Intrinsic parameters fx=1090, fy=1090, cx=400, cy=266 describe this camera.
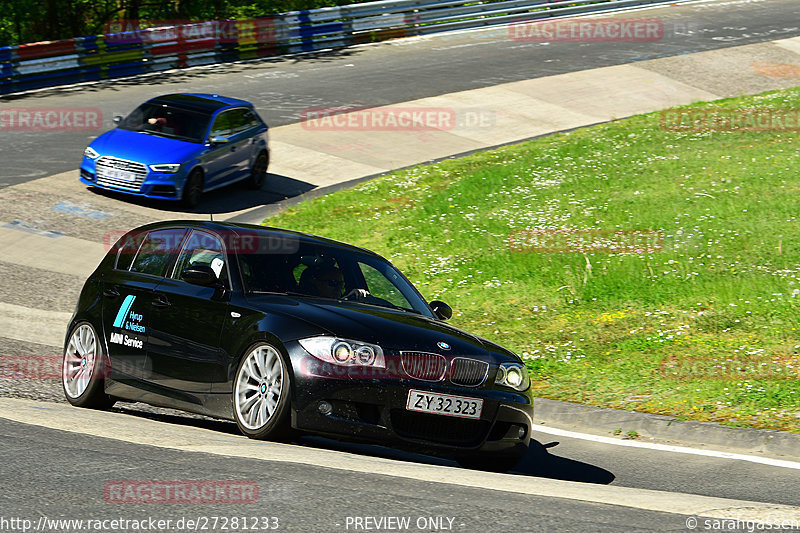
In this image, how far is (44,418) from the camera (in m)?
7.14

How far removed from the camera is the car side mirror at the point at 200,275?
7633 mm

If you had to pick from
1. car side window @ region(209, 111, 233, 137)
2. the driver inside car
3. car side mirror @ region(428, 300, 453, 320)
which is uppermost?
the driver inside car

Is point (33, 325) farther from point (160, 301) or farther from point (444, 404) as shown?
point (444, 404)

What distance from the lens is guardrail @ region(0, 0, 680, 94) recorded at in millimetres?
25469

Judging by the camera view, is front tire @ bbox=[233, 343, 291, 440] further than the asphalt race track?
No

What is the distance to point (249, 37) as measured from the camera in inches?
1185

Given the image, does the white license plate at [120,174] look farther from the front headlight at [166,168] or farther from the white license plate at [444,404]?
the white license plate at [444,404]

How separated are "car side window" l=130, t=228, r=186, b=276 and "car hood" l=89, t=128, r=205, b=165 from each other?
8968 mm

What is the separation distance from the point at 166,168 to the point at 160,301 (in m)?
9.77

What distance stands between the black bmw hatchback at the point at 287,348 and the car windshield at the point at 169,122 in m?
9.69

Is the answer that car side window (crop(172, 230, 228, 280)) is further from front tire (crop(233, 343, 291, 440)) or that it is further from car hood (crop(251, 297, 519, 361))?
front tire (crop(233, 343, 291, 440))

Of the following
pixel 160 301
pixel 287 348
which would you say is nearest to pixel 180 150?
pixel 160 301

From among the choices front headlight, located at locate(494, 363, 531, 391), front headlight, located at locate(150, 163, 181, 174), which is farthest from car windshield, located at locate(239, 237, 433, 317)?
front headlight, located at locate(150, 163, 181, 174)

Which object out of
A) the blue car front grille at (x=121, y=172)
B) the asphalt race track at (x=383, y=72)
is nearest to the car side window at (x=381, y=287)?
the blue car front grille at (x=121, y=172)
